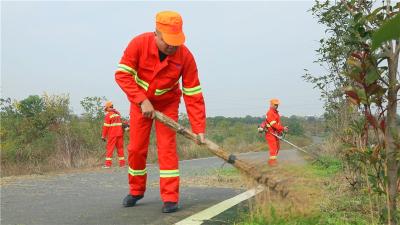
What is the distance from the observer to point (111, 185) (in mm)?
7805

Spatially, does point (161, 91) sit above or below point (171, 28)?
below

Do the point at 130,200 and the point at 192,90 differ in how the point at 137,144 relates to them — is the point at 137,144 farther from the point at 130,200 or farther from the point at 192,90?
the point at 192,90

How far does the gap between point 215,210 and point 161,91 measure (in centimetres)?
135

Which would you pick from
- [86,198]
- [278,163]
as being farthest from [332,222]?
[86,198]

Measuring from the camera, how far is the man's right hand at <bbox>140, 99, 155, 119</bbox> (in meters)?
4.91

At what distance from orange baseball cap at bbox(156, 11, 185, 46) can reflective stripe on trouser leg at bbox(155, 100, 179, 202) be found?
835 millimetres

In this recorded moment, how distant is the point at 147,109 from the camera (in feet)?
16.1

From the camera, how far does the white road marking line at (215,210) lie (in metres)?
4.18

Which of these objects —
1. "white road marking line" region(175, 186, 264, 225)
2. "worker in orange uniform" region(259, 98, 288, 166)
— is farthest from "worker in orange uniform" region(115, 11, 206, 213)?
"worker in orange uniform" region(259, 98, 288, 166)

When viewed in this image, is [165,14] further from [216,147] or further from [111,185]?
[111,185]

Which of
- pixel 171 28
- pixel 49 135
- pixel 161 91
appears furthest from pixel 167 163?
pixel 49 135

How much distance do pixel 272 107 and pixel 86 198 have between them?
355 inches

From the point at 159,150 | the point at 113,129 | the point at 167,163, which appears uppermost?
the point at 113,129

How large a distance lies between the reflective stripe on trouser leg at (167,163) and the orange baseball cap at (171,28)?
835 millimetres
